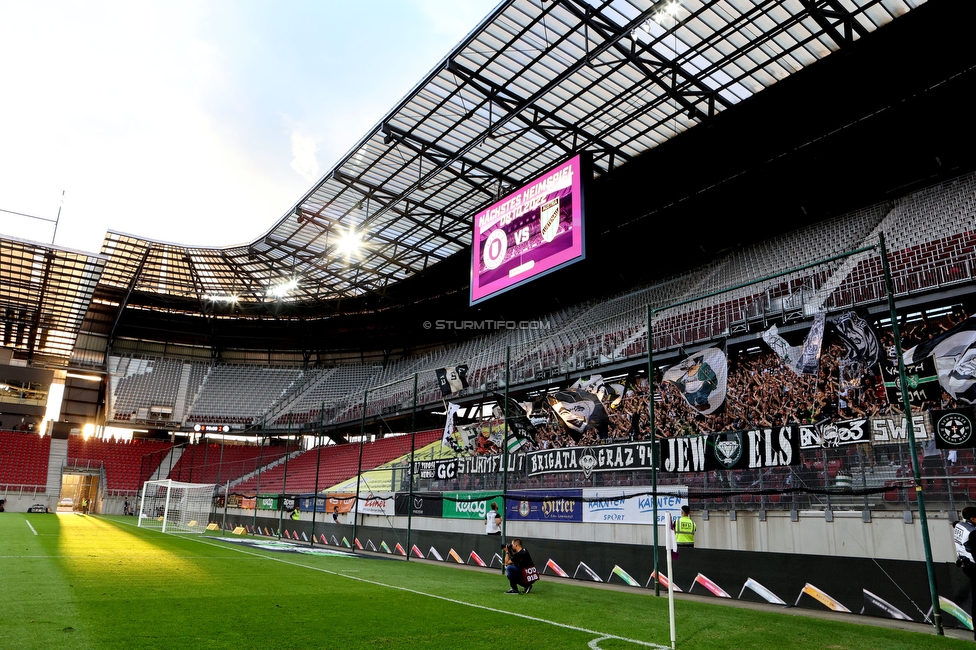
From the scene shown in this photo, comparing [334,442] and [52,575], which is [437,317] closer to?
[334,442]

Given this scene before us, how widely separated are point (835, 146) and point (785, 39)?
613 cm

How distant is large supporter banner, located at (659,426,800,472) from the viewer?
42.5 ft

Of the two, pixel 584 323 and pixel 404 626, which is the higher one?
pixel 584 323

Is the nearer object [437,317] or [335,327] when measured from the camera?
[437,317]

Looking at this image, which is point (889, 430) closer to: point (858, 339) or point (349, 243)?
point (858, 339)

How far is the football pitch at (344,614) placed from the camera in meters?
6.90

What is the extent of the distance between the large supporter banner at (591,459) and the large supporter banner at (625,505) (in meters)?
0.59

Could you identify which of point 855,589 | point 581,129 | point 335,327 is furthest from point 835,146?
point 335,327

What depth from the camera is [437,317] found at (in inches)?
1757

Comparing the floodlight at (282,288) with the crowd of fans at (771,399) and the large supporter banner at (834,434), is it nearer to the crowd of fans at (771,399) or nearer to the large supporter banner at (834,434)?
the crowd of fans at (771,399)

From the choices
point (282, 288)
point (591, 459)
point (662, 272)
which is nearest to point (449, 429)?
point (591, 459)

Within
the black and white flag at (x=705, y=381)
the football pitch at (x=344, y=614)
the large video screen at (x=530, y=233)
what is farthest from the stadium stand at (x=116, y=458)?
the black and white flag at (x=705, y=381)

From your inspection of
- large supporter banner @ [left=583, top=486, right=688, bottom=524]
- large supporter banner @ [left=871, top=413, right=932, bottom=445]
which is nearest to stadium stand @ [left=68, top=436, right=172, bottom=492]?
large supporter banner @ [left=583, top=486, right=688, bottom=524]

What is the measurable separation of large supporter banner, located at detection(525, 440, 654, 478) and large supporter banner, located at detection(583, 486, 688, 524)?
59 cm
